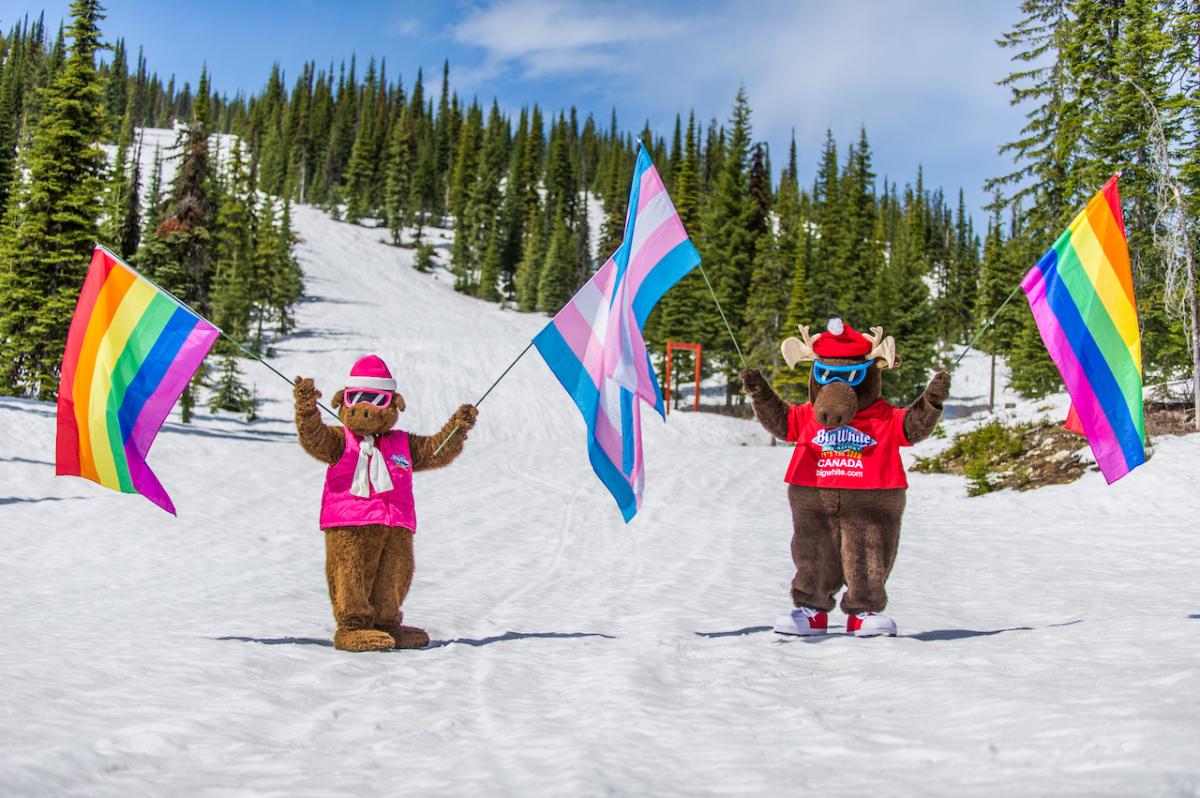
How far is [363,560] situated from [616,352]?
7.25ft

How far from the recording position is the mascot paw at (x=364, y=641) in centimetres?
539

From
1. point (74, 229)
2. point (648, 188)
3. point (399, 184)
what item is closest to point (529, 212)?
point (399, 184)

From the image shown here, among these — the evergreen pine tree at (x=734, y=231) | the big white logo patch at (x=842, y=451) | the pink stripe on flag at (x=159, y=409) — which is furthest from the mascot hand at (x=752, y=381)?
the evergreen pine tree at (x=734, y=231)

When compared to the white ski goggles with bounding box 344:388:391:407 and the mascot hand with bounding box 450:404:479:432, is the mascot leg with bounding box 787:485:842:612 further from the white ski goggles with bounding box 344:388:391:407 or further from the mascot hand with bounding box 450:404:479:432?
the white ski goggles with bounding box 344:388:391:407

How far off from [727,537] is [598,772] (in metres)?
9.23

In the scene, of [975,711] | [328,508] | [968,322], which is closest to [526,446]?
[328,508]

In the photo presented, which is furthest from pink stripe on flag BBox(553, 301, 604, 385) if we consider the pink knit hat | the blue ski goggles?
the blue ski goggles

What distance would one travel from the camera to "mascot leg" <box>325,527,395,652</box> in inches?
215

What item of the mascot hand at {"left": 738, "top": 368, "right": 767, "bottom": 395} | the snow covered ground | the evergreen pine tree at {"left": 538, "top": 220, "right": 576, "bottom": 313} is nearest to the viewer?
the snow covered ground

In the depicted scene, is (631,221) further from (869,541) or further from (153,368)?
(153,368)

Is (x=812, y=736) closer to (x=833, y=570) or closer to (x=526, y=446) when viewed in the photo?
(x=833, y=570)

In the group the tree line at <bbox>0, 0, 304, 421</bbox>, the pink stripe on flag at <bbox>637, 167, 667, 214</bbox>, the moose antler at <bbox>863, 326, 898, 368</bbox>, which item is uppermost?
the tree line at <bbox>0, 0, 304, 421</bbox>

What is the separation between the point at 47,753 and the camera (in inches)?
121

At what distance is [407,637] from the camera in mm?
5652
